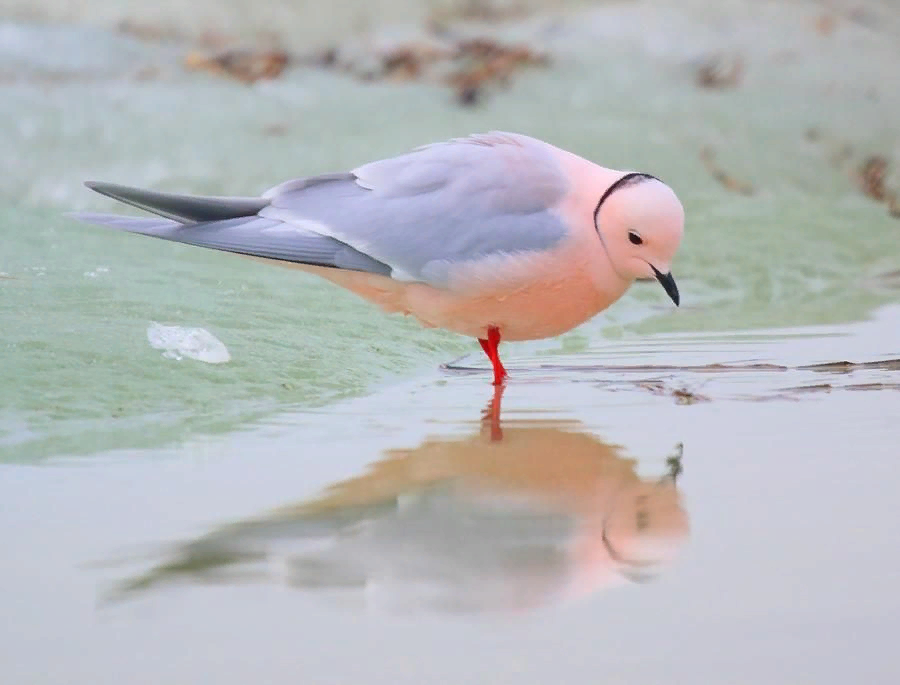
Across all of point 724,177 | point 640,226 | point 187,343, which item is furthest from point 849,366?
point 724,177

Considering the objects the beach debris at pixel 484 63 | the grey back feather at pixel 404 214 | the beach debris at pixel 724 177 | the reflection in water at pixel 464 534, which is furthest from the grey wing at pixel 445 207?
the beach debris at pixel 484 63

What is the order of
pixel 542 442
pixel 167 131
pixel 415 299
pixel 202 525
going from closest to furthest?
pixel 202 525 < pixel 542 442 < pixel 415 299 < pixel 167 131

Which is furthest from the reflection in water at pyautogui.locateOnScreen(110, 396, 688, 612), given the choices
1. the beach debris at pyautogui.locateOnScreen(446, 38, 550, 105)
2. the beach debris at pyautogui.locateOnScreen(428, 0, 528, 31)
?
the beach debris at pyautogui.locateOnScreen(428, 0, 528, 31)

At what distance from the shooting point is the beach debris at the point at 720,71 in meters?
6.23

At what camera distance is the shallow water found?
183 centimetres

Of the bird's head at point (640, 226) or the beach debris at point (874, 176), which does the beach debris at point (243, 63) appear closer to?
the beach debris at point (874, 176)

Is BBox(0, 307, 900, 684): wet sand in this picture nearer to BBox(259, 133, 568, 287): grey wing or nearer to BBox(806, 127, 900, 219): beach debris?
BBox(259, 133, 568, 287): grey wing

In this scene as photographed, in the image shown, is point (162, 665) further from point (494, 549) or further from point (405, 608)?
point (494, 549)

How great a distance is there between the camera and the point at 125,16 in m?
6.46

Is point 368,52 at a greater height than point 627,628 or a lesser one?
greater

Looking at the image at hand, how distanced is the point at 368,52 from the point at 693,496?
13.9ft

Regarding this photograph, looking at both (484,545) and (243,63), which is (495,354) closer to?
(484,545)

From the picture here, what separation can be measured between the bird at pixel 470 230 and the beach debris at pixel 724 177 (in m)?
2.30

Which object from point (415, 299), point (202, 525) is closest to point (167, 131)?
point (415, 299)
